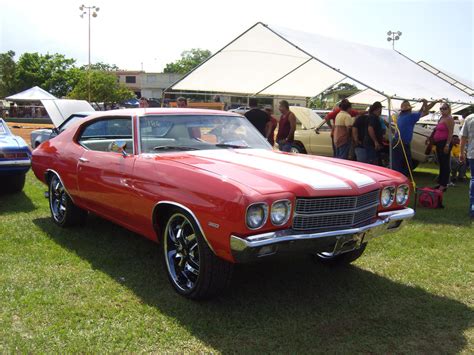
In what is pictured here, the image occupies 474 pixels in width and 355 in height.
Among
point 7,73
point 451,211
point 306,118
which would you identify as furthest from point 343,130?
point 7,73

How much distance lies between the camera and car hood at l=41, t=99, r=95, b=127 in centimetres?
1050

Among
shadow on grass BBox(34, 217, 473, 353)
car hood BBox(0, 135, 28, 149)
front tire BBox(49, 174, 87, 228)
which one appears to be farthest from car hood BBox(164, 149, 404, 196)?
car hood BBox(0, 135, 28, 149)

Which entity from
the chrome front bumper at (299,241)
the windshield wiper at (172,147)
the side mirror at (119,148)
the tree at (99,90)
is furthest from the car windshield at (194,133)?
the tree at (99,90)

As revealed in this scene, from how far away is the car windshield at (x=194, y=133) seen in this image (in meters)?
4.27

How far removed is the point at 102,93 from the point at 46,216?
45.1m

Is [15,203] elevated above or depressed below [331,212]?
below

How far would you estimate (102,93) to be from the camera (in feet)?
160

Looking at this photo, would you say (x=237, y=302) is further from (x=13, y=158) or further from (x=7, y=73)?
(x=7, y=73)

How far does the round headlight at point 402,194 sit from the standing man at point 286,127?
5.20m

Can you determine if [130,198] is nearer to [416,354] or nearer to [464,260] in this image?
[416,354]

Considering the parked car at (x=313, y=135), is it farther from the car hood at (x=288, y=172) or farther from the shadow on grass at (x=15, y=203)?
the car hood at (x=288, y=172)

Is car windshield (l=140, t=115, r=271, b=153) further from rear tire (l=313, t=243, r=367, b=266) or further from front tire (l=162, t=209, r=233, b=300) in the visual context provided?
rear tire (l=313, t=243, r=367, b=266)

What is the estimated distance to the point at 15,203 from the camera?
6805 mm

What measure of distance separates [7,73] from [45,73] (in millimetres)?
4504
